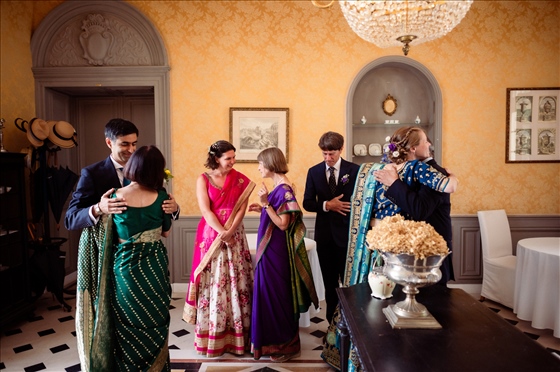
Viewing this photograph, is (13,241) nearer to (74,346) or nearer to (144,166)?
(74,346)

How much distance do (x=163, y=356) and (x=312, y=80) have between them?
3.39m

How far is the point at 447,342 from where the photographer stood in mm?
1394

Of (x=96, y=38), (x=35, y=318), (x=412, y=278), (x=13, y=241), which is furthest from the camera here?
(x=96, y=38)

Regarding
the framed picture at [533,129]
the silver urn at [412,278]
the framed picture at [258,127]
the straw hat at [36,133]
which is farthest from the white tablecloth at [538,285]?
the straw hat at [36,133]

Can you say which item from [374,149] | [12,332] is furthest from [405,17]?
[12,332]

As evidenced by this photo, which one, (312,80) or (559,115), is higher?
(312,80)

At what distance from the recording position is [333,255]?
324 centimetres

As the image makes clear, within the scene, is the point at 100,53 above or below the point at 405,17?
above

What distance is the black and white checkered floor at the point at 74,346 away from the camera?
2951mm

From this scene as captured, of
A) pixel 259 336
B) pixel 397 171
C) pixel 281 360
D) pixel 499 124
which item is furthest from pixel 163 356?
pixel 499 124

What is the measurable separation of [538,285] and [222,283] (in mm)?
2691

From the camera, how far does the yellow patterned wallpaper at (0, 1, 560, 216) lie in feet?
15.1

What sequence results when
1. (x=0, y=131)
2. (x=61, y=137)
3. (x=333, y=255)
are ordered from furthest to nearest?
(x=61, y=137) < (x=0, y=131) < (x=333, y=255)

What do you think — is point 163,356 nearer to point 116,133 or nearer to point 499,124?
point 116,133
